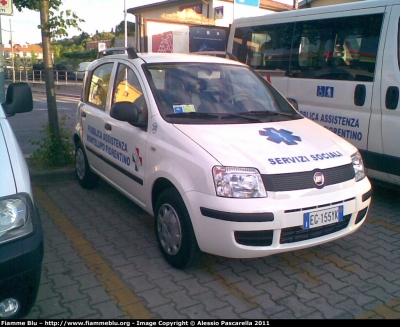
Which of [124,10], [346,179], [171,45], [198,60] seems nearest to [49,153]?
[198,60]

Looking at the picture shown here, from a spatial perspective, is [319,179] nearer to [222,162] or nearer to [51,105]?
[222,162]

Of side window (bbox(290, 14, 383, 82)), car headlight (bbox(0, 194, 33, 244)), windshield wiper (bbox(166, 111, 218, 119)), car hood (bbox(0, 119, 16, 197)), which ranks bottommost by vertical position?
car headlight (bbox(0, 194, 33, 244))

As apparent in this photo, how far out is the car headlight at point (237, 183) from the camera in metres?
3.21

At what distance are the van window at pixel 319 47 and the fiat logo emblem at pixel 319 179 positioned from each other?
2258 mm

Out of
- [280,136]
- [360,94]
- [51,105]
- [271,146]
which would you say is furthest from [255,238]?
[51,105]

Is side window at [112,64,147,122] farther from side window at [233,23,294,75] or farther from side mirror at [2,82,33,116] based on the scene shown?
side window at [233,23,294,75]

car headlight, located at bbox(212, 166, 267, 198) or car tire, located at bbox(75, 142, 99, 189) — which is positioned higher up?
car headlight, located at bbox(212, 166, 267, 198)

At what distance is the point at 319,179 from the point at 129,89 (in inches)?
87.3

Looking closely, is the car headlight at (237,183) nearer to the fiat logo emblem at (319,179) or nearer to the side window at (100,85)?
the fiat logo emblem at (319,179)

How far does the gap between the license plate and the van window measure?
2.32m

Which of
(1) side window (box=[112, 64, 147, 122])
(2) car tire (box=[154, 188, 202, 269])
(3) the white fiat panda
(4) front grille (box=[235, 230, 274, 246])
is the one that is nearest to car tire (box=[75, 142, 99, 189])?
(3) the white fiat panda

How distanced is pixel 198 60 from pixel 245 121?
3.48ft

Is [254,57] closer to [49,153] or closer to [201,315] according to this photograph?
[49,153]

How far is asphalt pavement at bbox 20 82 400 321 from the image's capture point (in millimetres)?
3111
